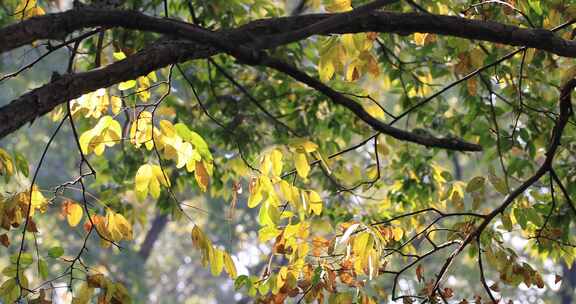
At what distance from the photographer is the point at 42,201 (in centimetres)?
282

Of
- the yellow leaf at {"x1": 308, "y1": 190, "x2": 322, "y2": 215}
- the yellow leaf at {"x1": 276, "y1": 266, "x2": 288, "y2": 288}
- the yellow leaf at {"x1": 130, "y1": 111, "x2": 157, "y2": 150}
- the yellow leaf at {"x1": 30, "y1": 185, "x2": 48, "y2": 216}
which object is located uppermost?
the yellow leaf at {"x1": 130, "y1": 111, "x2": 157, "y2": 150}

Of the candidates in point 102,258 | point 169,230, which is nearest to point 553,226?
point 102,258

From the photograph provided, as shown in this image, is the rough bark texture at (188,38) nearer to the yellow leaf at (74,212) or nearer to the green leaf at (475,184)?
the green leaf at (475,184)

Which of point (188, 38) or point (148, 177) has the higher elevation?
point (148, 177)

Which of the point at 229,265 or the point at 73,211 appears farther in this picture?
the point at 73,211

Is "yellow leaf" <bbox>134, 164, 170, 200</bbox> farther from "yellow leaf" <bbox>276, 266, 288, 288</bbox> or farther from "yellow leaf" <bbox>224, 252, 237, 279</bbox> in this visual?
"yellow leaf" <bbox>276, 266, 288, 288</bbox>

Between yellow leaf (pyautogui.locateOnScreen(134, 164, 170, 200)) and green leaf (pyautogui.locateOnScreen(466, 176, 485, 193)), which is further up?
green leaf (pyautogui.locateOnScreen(466, 176, 485, 193))

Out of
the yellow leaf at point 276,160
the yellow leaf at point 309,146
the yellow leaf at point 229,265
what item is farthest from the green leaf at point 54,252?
the yellow leaf at point 309,146

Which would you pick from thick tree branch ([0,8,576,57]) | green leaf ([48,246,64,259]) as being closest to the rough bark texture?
thick tree branch ([0,8,576,57])

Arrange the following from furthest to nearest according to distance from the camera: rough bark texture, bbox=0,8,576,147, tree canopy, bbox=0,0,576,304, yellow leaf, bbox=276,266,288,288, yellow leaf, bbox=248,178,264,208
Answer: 1. yellow leaf, bbox=276,266,288,288
2. yellow leaf, bbox=248,178,264,208
3. tree canopy, bbox=0,0,576,304
4. rough bark texture, bbox=0,8,576,147

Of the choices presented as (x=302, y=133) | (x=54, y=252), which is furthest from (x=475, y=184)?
(x=302, y=133)

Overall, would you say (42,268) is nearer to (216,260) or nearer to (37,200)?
(37,200)

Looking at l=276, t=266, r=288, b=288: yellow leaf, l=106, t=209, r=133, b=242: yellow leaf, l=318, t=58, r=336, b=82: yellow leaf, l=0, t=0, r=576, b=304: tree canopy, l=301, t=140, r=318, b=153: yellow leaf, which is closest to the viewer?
l=0, t=0, r=576, b=304: tree canopy

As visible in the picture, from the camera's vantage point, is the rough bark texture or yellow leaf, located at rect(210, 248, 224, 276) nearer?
the rough bark texture
